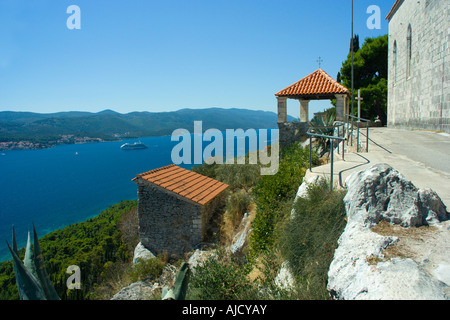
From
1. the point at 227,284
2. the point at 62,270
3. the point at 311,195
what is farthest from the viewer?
the point at 62,270

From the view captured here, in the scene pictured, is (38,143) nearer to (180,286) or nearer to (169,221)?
(169,221)

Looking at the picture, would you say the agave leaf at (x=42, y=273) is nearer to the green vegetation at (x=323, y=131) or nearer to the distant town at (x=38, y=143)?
the green vegetation at (x=323, y=131)

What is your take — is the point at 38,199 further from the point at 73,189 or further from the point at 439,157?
the point at 439,157

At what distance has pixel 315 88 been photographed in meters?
14.4

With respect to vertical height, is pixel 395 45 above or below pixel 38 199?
above

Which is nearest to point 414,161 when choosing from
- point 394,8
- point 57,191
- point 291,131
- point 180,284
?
point 180,284

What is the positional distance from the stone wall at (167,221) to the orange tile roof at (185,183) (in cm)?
24

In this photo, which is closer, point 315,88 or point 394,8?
point 315,88

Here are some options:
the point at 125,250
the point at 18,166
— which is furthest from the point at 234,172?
the point at 18,166

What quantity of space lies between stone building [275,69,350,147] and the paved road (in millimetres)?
3750

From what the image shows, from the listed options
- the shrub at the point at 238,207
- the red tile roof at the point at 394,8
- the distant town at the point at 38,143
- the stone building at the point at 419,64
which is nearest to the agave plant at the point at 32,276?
the shrub at the point at 238,207

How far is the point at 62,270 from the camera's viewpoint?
14.9 meters

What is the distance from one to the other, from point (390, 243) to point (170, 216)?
945 cm
